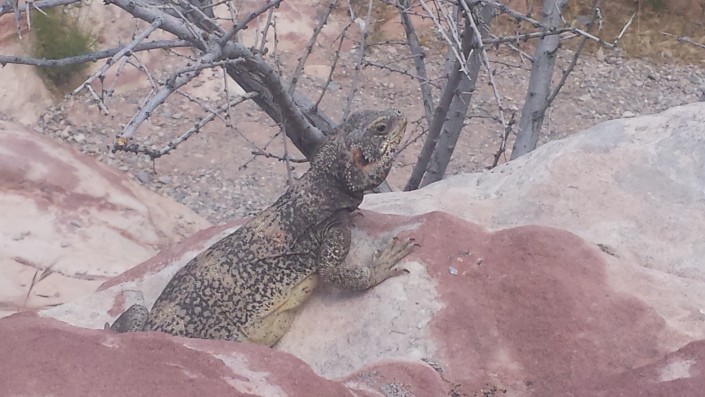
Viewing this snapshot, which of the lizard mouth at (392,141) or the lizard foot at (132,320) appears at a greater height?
the lizard mouth at (392,141)

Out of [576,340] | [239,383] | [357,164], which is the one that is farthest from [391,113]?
[239,383]

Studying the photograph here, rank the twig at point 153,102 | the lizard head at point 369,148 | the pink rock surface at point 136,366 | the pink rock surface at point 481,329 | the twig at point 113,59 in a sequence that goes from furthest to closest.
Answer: the lizard head at point 369,148, the pink rock surface at point 481,329, the twig at point 113,59, the twig at point 153,102, the pink rock surface at point 136,366

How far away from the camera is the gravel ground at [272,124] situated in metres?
6.95

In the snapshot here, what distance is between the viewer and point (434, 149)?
472 centimetres

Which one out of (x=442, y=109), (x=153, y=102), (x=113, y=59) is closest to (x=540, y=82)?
(x=442, y=109)

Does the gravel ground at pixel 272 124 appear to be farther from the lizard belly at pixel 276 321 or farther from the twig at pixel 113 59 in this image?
the twig at pixel 113 59

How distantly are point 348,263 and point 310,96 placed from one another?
481 cm

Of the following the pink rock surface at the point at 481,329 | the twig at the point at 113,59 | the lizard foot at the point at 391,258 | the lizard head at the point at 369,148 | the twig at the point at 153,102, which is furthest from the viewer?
the lizard head at the point at 369,148

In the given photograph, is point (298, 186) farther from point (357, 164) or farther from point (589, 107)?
point (589, 107)

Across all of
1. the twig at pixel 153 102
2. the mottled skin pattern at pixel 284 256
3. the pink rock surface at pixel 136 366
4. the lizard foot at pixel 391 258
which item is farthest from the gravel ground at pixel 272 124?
the pink rock surface at pixel 136 366

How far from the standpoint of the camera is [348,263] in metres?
3.13

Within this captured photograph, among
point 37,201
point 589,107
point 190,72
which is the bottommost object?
point 589,107

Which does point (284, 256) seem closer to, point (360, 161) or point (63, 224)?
point (360, 161)

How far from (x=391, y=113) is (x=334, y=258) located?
2.17ft
